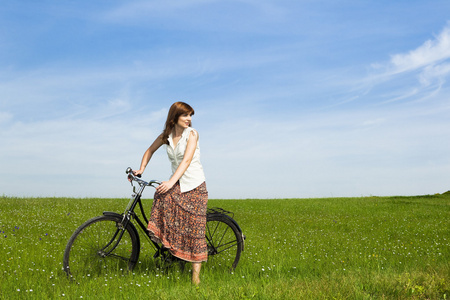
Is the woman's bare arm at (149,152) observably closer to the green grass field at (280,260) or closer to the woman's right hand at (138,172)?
the woman's right hand at (138,172)

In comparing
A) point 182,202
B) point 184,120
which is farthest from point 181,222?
point 184,120

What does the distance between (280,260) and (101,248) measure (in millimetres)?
4028

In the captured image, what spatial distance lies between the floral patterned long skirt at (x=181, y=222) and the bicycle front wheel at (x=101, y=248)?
1.56 feet

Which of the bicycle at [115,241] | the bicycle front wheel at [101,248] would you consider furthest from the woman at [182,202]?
the bicycle front wheel at [101,248]

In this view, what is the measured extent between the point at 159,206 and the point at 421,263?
6.50 m

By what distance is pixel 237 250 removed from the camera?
7941mm

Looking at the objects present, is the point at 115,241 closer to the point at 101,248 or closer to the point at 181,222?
the point at 101,248

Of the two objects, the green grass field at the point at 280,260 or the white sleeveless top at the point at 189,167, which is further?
the white sleeveless top at the point at 189,167

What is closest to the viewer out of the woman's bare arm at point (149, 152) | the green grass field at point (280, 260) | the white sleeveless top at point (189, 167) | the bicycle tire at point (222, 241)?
the green grass field at point (280, 260)

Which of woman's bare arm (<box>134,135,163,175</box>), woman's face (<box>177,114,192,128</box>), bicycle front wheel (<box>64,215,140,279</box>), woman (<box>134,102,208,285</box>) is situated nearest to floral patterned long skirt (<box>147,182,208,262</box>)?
woman (<box>134,102,208,285</box>)

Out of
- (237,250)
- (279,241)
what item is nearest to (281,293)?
(237,250)

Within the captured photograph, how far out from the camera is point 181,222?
22.9 feet

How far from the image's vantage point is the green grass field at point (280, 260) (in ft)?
20.1

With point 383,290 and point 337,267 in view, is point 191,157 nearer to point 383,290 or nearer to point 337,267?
point 383,290
